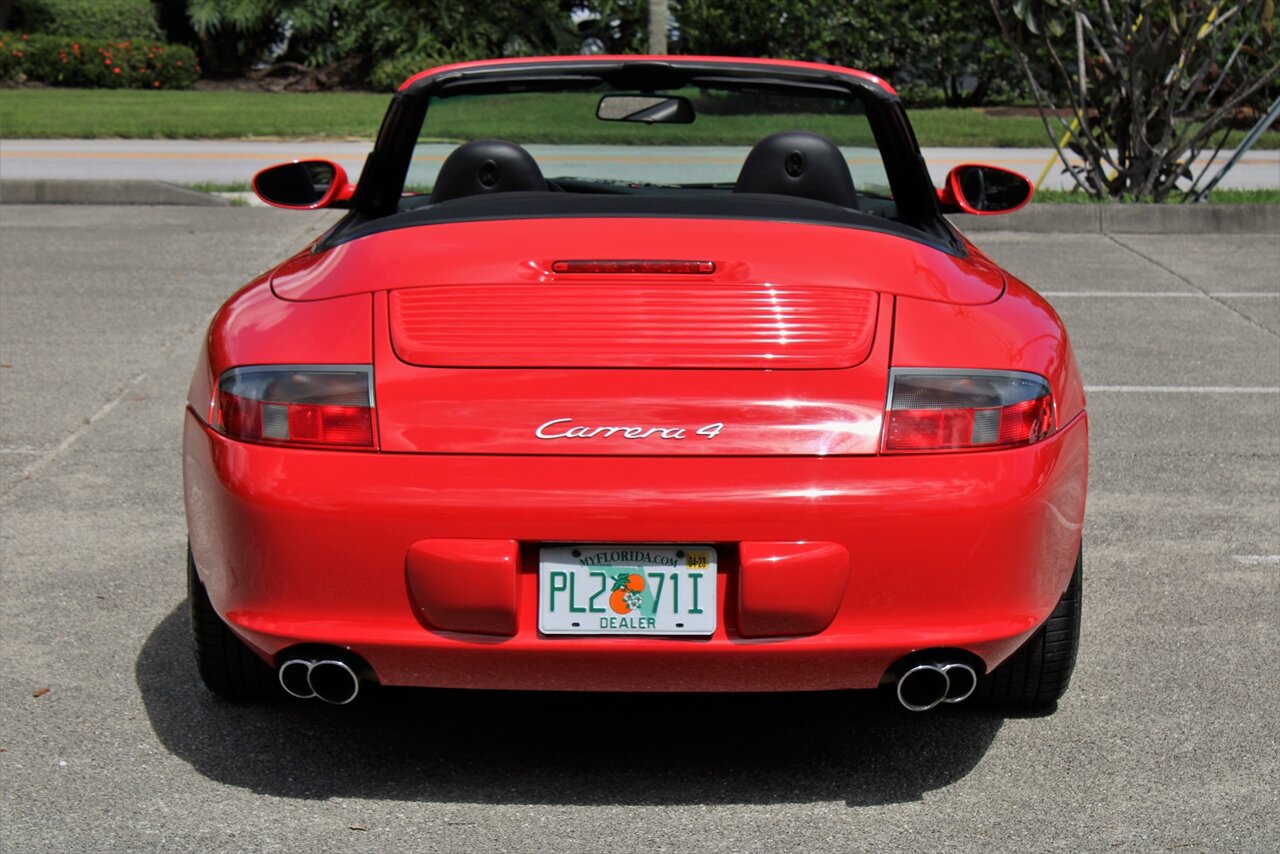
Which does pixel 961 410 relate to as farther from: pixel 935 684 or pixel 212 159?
pixel 212 159

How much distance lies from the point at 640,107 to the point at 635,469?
179 cm

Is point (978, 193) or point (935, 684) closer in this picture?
point (935, 684)

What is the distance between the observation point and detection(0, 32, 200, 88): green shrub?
92.0ft

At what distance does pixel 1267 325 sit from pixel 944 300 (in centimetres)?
627

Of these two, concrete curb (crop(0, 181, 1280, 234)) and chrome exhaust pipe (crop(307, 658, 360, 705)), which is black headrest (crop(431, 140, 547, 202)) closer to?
chrome exhaust pipe (crop(307, 658, 360, 705))

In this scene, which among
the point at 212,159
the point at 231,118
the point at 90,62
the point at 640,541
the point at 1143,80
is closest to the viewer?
the point at 640,541

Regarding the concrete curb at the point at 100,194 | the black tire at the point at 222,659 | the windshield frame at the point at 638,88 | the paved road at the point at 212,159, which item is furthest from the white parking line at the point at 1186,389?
the concrete curb at the point at 100,194

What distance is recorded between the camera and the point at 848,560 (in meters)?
3.01

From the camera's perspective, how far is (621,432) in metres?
3.02

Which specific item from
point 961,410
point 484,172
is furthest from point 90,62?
point 961,410

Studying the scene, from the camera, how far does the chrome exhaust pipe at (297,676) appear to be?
315 centimetres

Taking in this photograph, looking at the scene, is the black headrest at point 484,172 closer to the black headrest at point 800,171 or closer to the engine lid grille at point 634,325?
the black headrest at point 800,171

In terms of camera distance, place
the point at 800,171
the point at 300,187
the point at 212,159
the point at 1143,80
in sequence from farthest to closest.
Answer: the point at 212,159 → the point at 1143,80 → the point at 300,187 → the point at 800,171

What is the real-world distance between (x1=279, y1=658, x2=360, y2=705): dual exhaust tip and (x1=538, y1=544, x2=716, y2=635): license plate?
0.40 meters
